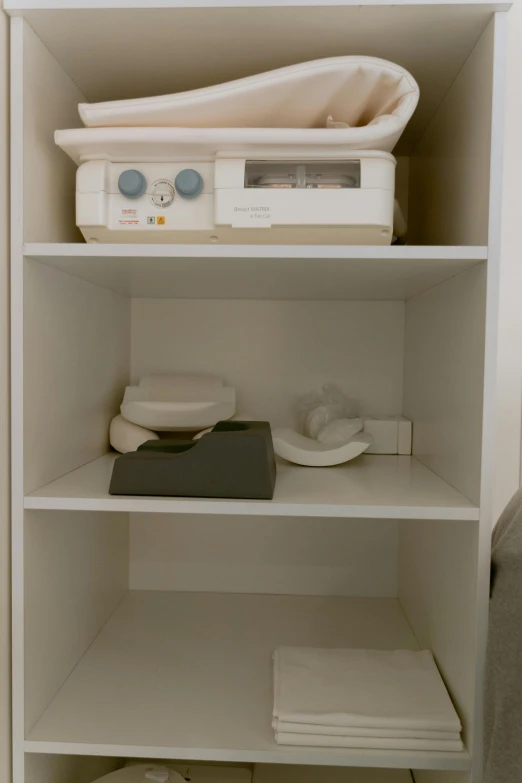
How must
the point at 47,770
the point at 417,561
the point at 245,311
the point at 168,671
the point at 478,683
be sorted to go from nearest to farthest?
the point at 478,683, the point at 47,770, the point at 168,671, the point at 417,561, the point at 245,311

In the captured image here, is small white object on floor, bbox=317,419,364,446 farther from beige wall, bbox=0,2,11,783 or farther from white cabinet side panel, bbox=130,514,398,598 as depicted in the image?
beige wall, bbox=0,2,11,783

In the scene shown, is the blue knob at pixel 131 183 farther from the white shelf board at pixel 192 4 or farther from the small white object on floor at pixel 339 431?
the small white object on floor at pixel 339 431

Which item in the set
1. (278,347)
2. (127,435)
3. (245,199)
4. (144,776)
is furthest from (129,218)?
(144,776)

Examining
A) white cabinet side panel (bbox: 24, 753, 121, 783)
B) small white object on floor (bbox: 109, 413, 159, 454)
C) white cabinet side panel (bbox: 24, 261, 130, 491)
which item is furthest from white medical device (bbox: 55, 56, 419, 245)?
white cabinet side panel (bbox: 24, 753, 121, 783)

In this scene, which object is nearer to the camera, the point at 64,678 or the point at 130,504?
the point at 130,504

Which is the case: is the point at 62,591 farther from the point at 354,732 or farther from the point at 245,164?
the point at 245,164

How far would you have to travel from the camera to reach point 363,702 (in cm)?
82

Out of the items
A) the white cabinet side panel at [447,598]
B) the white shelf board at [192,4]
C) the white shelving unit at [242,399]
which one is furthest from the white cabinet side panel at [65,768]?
the white shelf board at [192,4]

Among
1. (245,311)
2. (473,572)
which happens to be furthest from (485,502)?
(245,311)

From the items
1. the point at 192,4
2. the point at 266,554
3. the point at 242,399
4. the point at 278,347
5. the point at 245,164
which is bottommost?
the point at 266,554

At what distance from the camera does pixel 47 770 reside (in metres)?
0.87

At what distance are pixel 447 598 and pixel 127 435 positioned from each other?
58cm

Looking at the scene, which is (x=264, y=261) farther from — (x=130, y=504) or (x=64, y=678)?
(x=64, y=678)

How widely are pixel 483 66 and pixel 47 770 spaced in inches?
43.9
